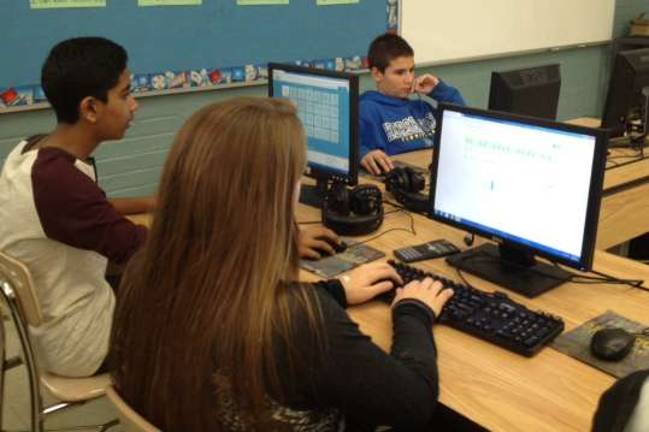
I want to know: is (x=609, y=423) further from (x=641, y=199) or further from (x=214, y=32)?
(x=214, y=32)

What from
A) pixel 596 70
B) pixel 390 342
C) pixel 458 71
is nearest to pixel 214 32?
pixel 458 71

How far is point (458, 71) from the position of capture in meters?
4.28

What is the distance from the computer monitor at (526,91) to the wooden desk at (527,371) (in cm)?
98

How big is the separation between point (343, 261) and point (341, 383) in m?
0.77

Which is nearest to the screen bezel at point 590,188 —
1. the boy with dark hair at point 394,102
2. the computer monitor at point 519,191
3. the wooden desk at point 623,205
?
the computer monitor at point 519,191

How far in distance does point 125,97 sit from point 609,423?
159 centimetres

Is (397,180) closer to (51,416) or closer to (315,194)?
(315,194)

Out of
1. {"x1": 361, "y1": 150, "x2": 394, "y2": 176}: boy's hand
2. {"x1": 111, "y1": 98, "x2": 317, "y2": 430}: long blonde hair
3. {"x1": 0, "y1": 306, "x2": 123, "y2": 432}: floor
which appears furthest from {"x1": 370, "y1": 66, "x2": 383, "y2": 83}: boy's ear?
{"x1": 111, "y1": 98, "x2": 317, "y2": 430}: long blonde hair

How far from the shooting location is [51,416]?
7.21 feet

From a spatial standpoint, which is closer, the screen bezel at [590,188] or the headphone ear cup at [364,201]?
the screen bezel at [590,188]

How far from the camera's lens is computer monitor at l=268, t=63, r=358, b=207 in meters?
1.99

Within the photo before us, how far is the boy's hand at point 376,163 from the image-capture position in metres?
2.51

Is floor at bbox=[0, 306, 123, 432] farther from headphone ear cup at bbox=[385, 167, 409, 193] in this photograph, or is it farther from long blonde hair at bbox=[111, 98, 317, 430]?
long blonde hair at bbox=[111, 98, 317, 430]

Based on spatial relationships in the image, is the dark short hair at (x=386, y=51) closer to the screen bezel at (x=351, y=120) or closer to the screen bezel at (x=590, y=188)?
the screen bezel at (x=351, y=120)
